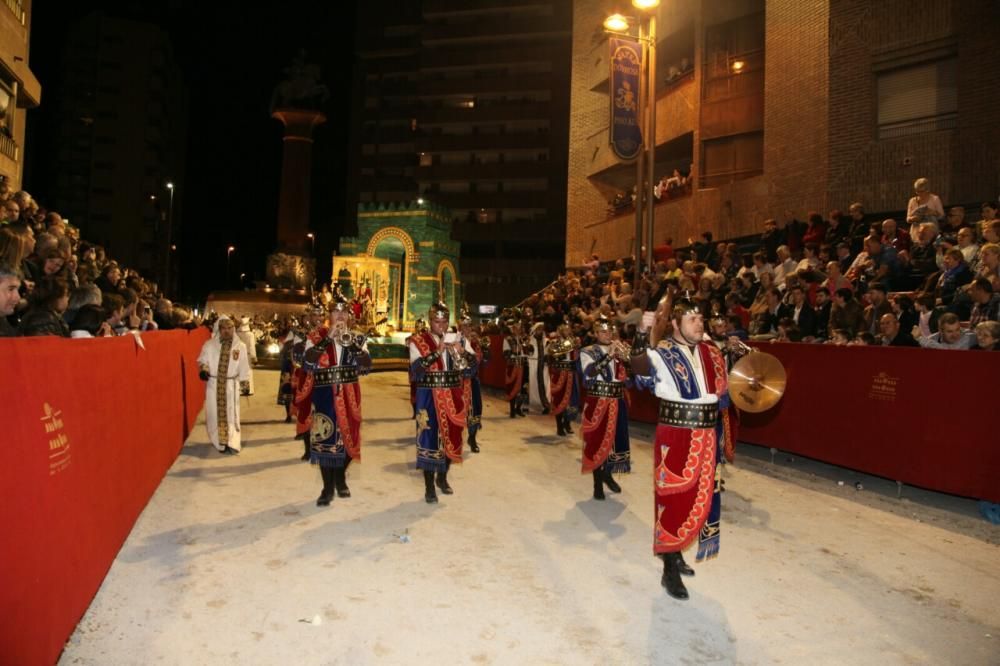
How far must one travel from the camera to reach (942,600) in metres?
4.68

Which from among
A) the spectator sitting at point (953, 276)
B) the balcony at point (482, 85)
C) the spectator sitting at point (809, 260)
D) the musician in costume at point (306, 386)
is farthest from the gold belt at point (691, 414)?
the balcony at point (482, 85)

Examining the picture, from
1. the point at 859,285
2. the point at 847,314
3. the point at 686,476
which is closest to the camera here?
the point at 686,476

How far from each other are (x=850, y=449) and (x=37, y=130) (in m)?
56.0

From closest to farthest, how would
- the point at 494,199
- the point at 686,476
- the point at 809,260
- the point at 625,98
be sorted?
1. the point at 686,476
2. the point at 809,260
3. the point at 625,98
4. the point at 494,199

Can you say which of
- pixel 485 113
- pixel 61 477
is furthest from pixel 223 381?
pixel 485 113

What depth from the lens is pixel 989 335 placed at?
6.76 m

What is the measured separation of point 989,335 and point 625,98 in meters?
11.3

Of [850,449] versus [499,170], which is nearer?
[850,449]

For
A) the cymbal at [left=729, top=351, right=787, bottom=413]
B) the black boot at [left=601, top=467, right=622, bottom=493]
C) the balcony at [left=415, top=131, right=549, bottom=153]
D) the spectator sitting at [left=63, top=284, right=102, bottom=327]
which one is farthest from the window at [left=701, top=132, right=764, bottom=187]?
the balcony at [left=415, top=131, right=549, bottom=153]

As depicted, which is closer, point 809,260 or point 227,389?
point 227,389

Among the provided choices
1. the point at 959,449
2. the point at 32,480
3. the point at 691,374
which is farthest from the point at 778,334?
the point at 32,480

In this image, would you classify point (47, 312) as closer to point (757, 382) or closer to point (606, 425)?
point (606, 425)

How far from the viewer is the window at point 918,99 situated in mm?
14539

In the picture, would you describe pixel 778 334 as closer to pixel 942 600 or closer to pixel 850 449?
pixel 850 449
